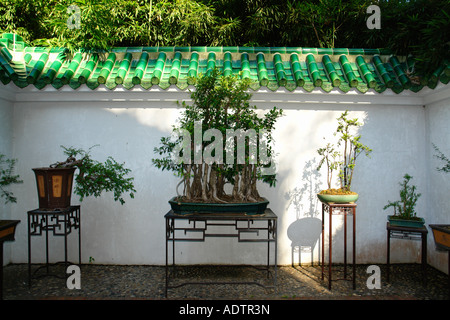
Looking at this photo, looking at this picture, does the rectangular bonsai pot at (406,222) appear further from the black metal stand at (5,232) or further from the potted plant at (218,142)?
the black metal stand at (5,232)

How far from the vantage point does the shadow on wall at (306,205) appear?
4250 mm

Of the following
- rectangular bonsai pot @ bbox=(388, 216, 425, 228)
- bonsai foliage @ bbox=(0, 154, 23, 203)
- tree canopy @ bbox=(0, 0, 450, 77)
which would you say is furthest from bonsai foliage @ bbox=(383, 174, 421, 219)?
bonsai foliage @ bbox=(0, 154, 23, 203)

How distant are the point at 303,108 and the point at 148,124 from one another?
2.24 metres

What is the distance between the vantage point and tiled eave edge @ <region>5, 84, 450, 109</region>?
3.93m

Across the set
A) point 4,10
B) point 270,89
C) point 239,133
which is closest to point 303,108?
point 270,89

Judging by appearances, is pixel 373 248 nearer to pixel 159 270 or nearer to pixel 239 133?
pixel 239 133

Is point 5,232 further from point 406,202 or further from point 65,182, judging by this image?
point 406,202

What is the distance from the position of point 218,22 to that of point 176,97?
3.50m

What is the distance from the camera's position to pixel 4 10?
645 cm

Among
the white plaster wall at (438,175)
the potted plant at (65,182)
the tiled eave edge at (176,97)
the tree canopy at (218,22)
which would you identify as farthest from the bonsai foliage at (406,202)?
the potted plant at (65,182)

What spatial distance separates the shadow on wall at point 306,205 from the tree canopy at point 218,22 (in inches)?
110

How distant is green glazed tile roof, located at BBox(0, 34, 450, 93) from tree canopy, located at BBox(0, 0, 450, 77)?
651mm

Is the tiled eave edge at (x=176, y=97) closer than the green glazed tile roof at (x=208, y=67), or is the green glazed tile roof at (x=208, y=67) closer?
the green glazed tile roof at (x=208, y=67)

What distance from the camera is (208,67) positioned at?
13.6 feet
